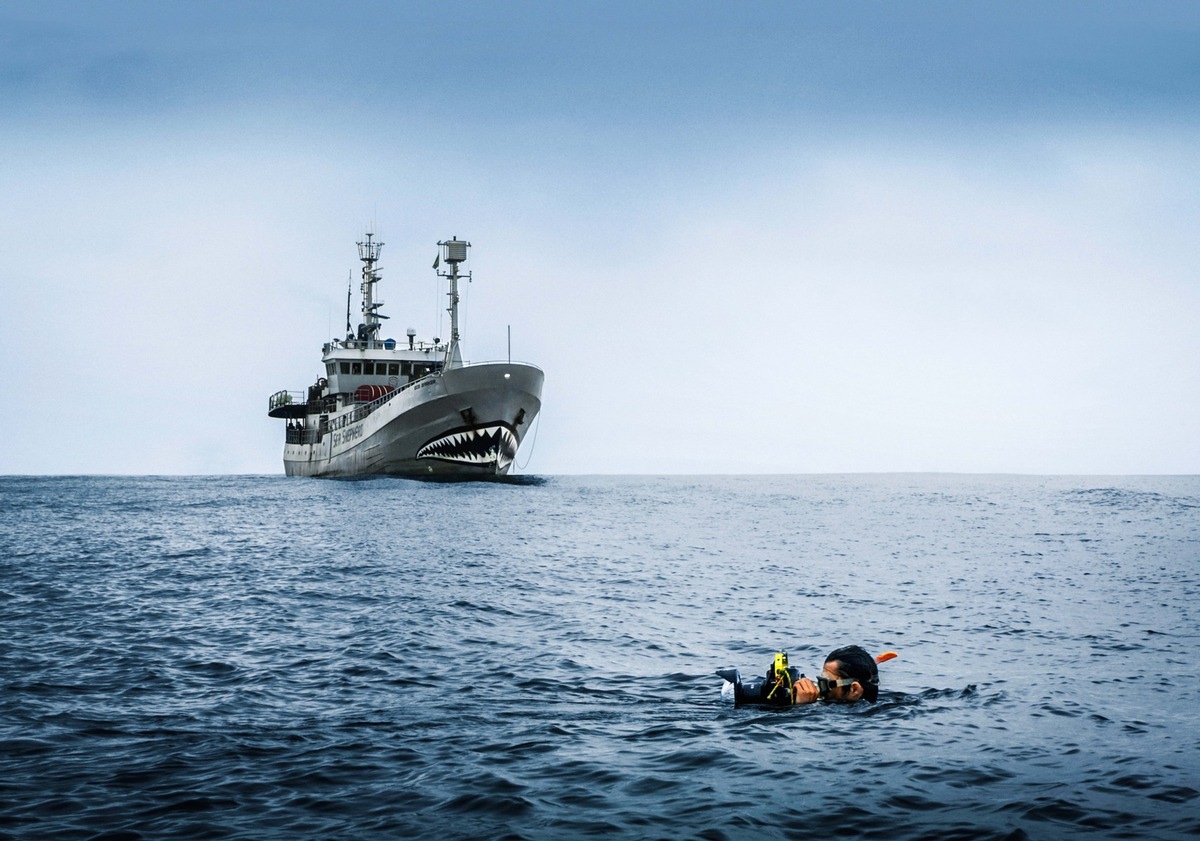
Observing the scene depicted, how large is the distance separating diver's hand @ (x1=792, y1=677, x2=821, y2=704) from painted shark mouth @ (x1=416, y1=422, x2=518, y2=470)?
177 ft

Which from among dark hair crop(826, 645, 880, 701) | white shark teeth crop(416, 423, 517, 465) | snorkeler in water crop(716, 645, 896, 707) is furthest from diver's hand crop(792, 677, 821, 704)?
white shark teeth crop(416, 423, 517, 465)

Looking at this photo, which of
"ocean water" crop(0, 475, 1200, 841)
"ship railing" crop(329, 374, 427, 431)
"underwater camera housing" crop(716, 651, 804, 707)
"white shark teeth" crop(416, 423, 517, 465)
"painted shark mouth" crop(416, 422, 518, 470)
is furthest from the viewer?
"ship railing" crop(329, 374, 427, 431)

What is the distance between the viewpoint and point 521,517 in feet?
141

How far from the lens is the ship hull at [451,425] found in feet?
201

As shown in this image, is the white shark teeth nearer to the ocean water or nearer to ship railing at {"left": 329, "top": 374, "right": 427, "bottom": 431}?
ship railing at {"left": 329, "top": 374, "right": 427, "bottom": 431}

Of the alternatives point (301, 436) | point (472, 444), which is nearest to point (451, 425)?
point (472, 444)

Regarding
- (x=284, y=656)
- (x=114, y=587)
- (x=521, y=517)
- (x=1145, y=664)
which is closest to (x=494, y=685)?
(x=284, y=656)

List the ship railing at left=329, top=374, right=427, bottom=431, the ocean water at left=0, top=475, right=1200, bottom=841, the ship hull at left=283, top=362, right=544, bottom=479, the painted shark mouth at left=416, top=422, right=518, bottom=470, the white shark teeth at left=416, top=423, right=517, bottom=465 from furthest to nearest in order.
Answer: the ship railing at left=329, top=374, right=427, bottom=431
the white shark teeth at left=416, top=423, right=517, bottom=465
the painted shark mouth at left=416, top=422, right=518, bottom=470
the ship hull at left=283, top=362, right=544, bottom=479
the ocean water at left=0, top=475, right=1200, bottom=841

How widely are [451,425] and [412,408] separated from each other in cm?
314

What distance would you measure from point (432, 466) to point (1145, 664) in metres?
56.7

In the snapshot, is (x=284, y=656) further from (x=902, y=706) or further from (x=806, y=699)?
(x=902, y=706)

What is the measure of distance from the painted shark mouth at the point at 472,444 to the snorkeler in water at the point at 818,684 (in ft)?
177

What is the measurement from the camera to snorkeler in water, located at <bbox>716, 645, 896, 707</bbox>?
11516 millimetres

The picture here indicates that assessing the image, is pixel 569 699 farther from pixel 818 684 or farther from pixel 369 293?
pixel 369 293
